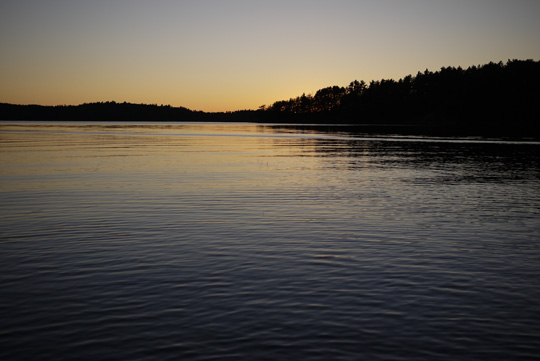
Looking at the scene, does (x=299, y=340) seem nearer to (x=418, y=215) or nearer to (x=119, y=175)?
(x=418, y=215)

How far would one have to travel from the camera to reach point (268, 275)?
1546cm

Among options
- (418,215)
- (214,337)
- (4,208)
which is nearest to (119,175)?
(4,208)

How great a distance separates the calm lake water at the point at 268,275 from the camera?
1064cm

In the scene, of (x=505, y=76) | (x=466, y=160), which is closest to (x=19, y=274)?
(x=466, y=160)

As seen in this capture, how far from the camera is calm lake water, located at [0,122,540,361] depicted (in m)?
10.6

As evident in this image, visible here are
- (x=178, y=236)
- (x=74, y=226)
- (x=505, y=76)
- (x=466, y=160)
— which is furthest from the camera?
(x=505, y=76)

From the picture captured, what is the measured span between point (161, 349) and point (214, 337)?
124 centimetres

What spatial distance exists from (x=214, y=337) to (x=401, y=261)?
29.1 feet

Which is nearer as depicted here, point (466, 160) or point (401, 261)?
point (401, 261)

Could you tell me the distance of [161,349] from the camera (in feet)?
33.6

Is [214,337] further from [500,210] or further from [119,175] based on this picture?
[119,175]

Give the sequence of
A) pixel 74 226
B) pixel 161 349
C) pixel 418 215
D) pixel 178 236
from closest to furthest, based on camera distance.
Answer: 1. pixel 161 349
2. pixel 178 236
3. pixel 74 226
4. pixel 418 215

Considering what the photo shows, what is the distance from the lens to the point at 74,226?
22891 mm

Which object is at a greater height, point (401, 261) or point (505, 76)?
point (505, 76)
